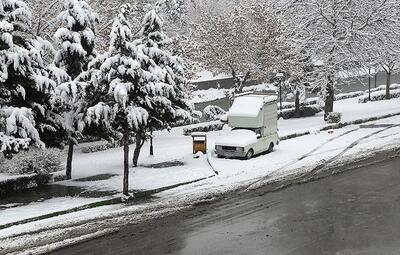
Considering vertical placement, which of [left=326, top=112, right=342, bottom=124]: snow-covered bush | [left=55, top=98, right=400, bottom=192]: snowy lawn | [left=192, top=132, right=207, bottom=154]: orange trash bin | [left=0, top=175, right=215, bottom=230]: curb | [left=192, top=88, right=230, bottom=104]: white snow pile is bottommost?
[left=0, top=175, right=215, bottom=230]: curb

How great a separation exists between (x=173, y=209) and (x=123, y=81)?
173 inches

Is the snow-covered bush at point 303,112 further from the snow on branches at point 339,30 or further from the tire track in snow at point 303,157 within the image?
the tire track in snow at point 303,157

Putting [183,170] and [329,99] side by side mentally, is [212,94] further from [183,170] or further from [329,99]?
[183,170]

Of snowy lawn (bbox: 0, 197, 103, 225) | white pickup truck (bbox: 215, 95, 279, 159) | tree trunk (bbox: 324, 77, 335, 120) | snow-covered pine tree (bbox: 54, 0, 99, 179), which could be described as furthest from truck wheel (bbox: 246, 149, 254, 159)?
tree trunk (bbox: 324, 77, 335, 120)

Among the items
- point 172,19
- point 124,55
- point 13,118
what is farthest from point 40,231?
point 172,19

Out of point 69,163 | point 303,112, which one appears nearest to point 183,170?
point 69,163

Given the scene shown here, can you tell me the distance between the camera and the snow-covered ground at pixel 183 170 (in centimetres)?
1451

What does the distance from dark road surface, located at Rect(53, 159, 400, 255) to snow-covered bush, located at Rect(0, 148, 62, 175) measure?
7.77 m

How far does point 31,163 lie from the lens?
20719mm

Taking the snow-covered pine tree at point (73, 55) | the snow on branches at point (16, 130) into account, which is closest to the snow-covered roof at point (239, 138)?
the snow-covered pine tree at point (73, 55)

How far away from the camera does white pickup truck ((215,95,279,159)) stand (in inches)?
918

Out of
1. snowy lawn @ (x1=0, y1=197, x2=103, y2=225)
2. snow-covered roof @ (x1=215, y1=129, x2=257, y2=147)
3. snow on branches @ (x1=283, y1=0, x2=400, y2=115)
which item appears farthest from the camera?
snow on branches @ (x1=283, y1=0, x2=400, y2=115)

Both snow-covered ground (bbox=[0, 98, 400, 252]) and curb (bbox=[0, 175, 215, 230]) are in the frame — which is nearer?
snow-covered ground (bbox=[0, 98, 400, 252])

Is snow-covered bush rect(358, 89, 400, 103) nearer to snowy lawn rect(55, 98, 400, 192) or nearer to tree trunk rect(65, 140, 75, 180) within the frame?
snowy lawn rect(55, 98, 400, 192)
